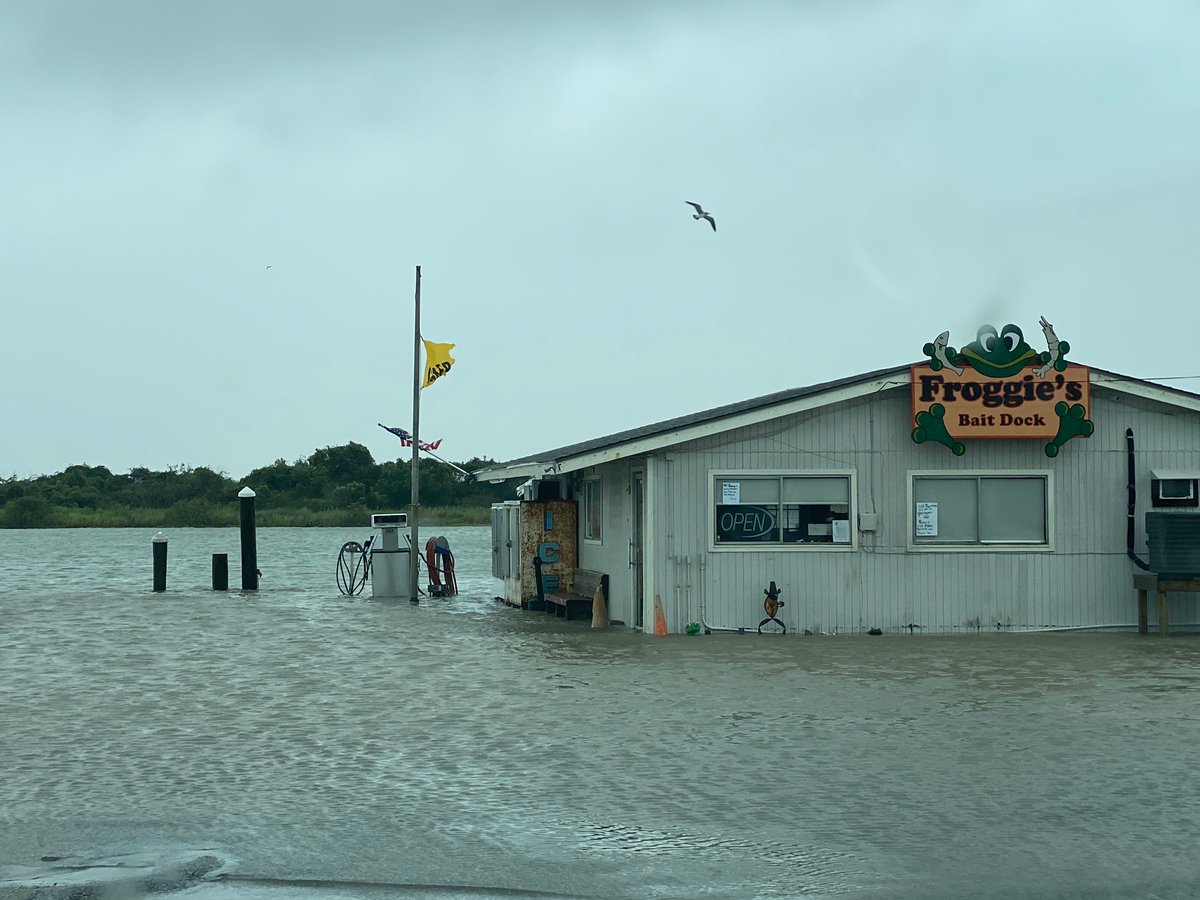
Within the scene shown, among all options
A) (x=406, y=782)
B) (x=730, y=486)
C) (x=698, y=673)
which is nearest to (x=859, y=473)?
(x=730, y=486)

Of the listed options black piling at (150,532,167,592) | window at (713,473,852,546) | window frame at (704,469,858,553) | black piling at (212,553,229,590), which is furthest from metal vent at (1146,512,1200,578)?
black piling at (150,532,167,592)

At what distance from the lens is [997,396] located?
20.7 meters

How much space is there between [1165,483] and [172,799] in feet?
51.9

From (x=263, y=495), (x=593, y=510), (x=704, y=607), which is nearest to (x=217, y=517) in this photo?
(x=263, y=495)

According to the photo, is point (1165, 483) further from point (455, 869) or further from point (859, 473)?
point (455, 869)

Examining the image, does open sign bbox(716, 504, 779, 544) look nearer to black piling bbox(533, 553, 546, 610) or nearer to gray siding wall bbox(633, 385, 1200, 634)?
gray siding wall bbox(633, 385, 1200, 634)

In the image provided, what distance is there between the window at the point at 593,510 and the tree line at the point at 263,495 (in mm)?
55318

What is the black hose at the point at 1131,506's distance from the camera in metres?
20.7

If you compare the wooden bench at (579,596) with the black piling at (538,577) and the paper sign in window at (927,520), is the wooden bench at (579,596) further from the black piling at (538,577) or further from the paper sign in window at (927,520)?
the paper sign in window at (927,520)

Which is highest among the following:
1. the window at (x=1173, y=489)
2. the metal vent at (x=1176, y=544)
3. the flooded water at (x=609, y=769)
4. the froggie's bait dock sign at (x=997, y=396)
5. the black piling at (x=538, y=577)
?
the froggie's bait dock sign at (x=997, y=396)

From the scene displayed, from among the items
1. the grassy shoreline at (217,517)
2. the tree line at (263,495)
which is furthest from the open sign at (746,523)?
the grassy shoreline at (217,517)

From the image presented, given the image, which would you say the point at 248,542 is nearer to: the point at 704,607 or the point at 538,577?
the point at 538,577

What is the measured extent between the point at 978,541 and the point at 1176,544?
102 inches

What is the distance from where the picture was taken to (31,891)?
272 inches
